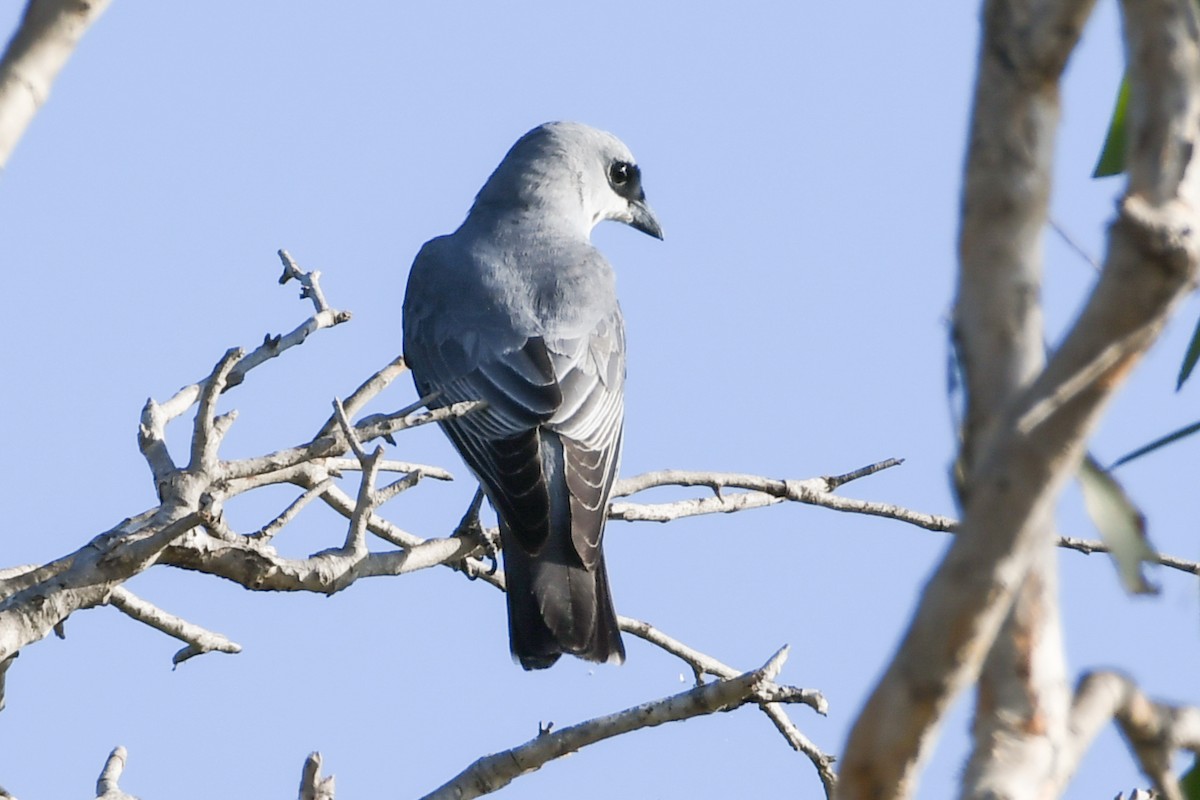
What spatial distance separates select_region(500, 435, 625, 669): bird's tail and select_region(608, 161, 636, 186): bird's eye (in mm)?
2752

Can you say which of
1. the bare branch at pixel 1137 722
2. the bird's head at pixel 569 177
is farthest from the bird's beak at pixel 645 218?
the bare branch at pixel 1137 722

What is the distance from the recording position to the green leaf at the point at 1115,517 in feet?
5.86

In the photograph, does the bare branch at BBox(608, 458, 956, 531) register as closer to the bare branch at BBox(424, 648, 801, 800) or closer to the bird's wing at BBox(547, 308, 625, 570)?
the bird's wing at BBox(547, 308, 625, 570)

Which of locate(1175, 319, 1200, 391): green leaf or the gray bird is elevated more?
the gray bird

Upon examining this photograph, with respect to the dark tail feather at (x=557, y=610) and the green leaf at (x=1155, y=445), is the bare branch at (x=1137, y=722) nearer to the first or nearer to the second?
the green leaf at (x=1155, y=445)

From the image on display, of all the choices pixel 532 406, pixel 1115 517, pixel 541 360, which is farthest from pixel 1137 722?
pixel 541 360

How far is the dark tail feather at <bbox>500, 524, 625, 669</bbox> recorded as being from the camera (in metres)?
4.70

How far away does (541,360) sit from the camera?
537 cm

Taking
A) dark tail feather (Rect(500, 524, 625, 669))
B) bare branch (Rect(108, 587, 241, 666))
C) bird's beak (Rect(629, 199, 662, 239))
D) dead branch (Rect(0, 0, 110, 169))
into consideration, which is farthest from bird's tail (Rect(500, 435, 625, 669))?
dead branch (Rect(0, 0, 110, 169))

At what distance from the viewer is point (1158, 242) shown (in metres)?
1.28

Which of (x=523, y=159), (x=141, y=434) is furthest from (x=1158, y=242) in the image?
(x=523, y=159)

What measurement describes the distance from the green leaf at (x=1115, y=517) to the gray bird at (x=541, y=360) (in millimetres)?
2704

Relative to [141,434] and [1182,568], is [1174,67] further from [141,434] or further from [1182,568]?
[1182,568]

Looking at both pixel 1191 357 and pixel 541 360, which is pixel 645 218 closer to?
pixel 541 360
